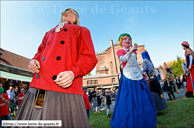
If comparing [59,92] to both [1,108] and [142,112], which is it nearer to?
[142,112]

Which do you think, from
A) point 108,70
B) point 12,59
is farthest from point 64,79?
point 108,70

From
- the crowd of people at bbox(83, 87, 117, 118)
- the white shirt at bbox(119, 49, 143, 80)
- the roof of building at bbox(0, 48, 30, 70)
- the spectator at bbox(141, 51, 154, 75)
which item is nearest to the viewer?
the white shirt at bbox(119, 49, 143, 80)

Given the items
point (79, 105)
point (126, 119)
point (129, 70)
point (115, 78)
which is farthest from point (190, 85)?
point (115, 78)

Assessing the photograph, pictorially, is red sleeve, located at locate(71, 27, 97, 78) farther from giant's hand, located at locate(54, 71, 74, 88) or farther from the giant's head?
the giant's head

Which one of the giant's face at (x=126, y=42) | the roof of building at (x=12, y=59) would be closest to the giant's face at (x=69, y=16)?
the giant's face at (x=126, y=42)

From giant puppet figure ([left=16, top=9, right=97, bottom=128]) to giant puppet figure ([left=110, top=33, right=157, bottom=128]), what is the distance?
146cm

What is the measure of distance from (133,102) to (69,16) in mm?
2064

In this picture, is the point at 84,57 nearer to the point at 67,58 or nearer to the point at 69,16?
the point at 67,58

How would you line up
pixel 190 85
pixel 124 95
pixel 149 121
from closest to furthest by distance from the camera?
pixel 149 121 < pixel 124 95 < pixel 190 85

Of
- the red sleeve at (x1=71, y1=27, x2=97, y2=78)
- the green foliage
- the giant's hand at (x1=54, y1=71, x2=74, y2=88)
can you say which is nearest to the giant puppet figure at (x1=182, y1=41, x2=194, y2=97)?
the green foliage

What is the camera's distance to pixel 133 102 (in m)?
2.50

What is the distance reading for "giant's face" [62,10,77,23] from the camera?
177 cm

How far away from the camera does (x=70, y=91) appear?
1.21 meters

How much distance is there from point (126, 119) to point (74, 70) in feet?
5.82
